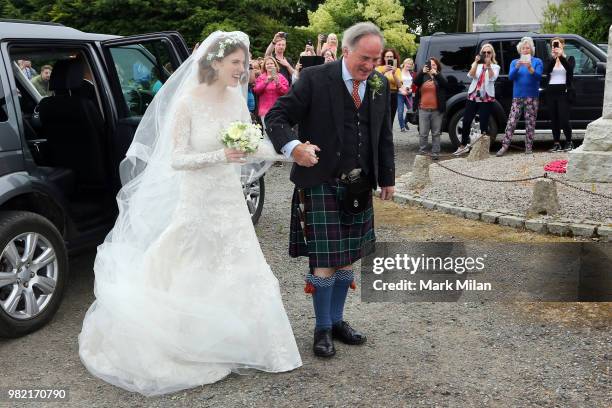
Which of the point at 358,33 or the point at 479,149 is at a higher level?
the point at 358,33

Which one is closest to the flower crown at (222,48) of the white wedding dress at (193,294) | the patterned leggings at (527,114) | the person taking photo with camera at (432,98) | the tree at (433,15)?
the white wedding dress at (193,294)

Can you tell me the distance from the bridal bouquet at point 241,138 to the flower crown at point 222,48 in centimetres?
45

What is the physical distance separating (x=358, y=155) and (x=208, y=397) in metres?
1.65

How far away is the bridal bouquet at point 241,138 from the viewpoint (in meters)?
4.07

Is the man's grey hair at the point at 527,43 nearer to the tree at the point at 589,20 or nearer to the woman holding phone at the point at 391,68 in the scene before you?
the woman holding phone at the point at 391,68

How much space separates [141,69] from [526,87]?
733 centimetres

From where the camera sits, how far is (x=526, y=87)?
1152 cm

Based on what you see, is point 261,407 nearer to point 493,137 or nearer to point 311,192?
point 311,192

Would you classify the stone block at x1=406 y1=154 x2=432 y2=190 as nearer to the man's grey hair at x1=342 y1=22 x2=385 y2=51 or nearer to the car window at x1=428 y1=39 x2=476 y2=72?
the car window at x1=428 y1=39 x2=476 y2=72

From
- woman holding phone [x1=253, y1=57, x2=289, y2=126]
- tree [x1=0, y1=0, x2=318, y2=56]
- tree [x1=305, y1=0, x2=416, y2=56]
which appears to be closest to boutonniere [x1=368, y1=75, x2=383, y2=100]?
woman holding phone [x1=253, y1=57, x2=289, y2=126]

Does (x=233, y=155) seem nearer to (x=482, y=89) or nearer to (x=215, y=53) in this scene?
(x=215, y=53)

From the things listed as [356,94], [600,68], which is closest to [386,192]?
[356,94]

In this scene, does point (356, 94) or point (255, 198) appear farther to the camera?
point (255, 198)

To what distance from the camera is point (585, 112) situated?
12.3 meters
